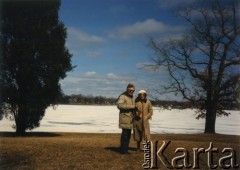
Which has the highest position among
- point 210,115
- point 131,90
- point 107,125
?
point 131,90

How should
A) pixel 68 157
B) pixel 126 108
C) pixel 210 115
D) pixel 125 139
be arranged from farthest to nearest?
pixel 210 115, pixel 125 139, pixel 68 157, pixel 126 108

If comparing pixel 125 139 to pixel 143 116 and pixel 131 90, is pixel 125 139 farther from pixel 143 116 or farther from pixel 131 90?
pixel 131 90

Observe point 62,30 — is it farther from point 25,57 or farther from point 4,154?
point 4,154

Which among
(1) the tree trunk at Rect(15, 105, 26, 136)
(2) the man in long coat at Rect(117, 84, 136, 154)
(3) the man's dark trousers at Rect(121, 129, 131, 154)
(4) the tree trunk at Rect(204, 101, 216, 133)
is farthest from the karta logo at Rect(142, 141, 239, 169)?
(4) the tree trunk at Rect(204, 101, 216, 133)

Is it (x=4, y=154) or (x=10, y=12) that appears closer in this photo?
(x=4, y=154)

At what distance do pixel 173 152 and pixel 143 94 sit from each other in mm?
2527

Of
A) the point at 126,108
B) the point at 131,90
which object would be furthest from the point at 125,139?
the point at 131,90

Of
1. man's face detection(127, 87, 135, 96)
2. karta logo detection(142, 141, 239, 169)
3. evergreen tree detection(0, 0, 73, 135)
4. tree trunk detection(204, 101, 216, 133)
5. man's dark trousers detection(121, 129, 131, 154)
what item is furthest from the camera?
tree trunk detection(204, 101, 216, 133)

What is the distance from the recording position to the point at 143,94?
497 inches

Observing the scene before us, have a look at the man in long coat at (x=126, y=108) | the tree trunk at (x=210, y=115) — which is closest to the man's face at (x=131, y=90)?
the man in long coat at (x=126, y=108)

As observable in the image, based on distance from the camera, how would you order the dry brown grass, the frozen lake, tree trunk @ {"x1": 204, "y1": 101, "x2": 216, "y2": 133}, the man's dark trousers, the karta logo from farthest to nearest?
the frozen lake < tree trunk @ {"x1": 204, "y1": 101, "x2": 216, "y2": 133} < the man's dark trousers < the karta logo < the dry brown grass

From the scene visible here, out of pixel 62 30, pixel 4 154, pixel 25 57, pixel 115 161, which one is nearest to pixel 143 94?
pixel 115 161

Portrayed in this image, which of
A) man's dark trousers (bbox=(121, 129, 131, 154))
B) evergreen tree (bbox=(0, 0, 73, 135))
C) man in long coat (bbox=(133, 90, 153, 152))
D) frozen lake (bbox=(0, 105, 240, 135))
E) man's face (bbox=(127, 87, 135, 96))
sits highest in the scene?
evergreen tree (bbox=(0, 0, 73, 135))

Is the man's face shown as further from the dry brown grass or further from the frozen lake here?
the frozen lake
